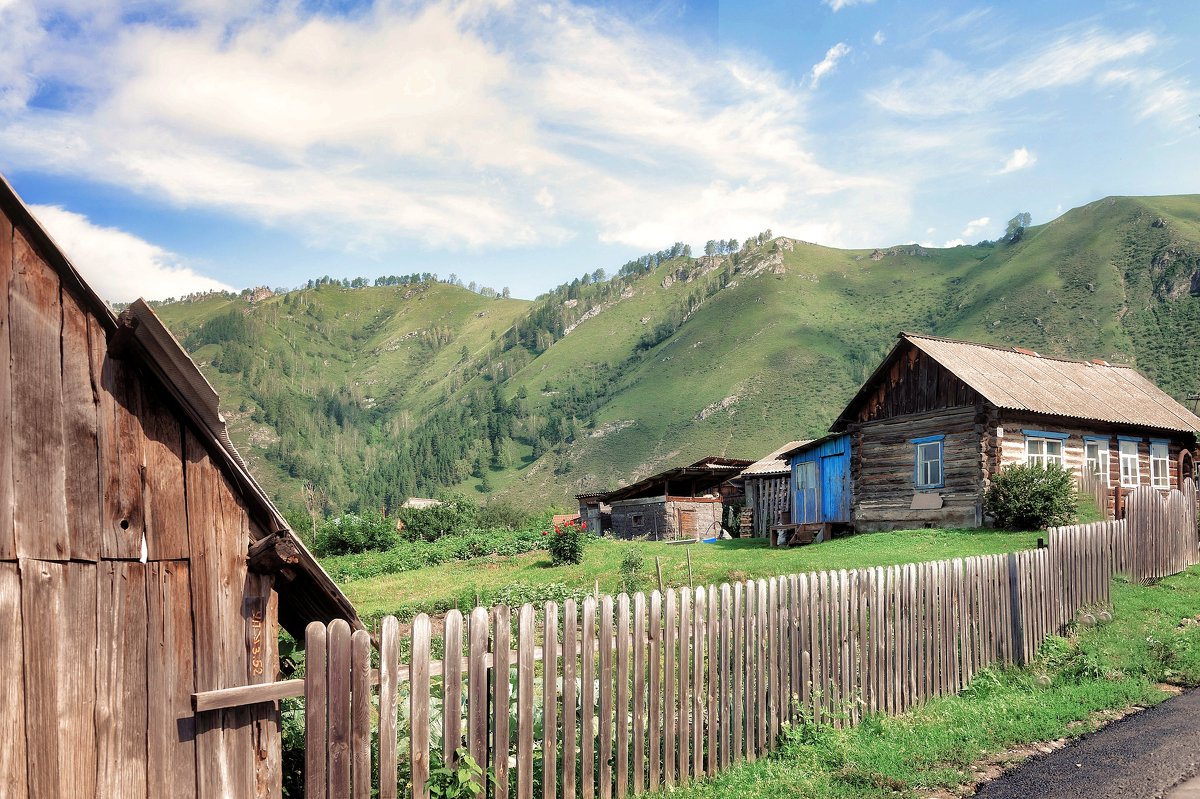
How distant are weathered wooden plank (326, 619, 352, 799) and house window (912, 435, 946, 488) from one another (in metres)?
25.0

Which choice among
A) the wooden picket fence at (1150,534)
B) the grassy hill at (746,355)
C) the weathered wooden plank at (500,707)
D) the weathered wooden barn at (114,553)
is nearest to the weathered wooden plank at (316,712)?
the weathered wooden barn at (114,553)

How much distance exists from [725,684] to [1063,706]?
13.9 feet

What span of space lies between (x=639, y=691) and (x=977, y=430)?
72.5ft

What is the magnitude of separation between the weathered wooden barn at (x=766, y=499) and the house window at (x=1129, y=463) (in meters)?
12.0

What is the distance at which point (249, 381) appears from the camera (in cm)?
19412

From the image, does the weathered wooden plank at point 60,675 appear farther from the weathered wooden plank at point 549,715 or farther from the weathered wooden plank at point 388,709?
the weathered wooden plank at point 549,715

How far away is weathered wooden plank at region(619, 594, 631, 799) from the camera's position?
19.1 feet

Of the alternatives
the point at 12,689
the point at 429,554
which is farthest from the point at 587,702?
the point at 429,554

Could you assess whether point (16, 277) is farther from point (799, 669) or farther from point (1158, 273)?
point (1158, 273)

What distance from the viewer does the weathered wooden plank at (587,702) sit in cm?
555

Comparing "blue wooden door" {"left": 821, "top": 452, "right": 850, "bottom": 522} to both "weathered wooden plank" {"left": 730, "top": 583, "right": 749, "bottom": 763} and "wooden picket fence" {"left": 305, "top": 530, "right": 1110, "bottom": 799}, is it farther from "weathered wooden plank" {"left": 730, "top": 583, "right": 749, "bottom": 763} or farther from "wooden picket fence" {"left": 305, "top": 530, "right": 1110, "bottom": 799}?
"weathered wooden plank" {"left": 730, "top": 583, "right": 749, "bottom": 763}

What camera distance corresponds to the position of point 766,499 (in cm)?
3656

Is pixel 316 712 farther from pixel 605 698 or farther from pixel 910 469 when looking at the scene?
pixel 910 469

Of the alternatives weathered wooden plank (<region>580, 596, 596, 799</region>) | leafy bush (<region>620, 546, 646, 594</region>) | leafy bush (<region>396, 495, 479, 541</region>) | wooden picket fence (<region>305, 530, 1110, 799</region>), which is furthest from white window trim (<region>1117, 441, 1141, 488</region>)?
leafy bush (<region>396, 495, 479, 541</region>)
